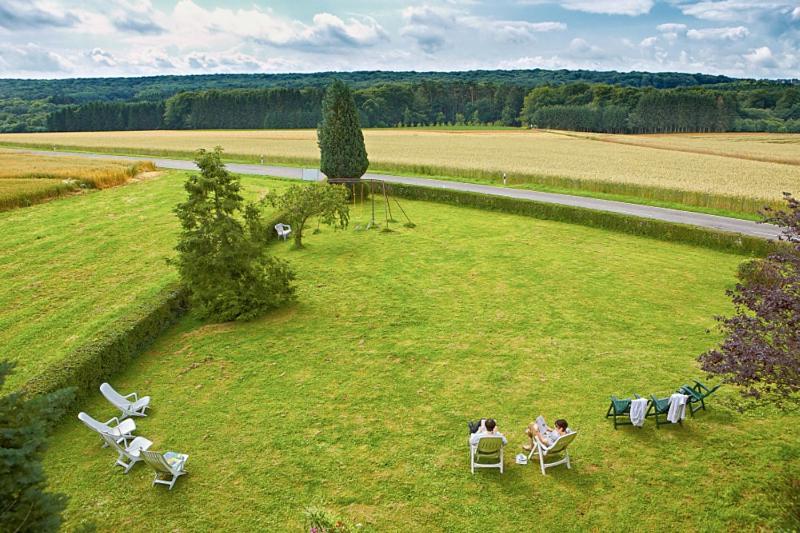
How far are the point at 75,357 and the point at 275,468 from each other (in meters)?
5.54

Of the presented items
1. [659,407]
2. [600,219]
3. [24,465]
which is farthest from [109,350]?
[600,219]

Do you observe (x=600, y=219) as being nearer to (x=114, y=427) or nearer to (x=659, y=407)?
(x=659, y=407)

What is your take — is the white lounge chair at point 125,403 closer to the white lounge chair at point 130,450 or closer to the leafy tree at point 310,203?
the white lounge chair at point 130,450

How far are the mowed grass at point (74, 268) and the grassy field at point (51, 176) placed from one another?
1.17 m

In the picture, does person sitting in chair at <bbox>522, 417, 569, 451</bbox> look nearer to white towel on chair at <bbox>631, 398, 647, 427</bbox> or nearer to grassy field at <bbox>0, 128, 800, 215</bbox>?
white towel on chair at <bbox>631, 398, 647, 427</bbox>

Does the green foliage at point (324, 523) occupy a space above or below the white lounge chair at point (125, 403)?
above

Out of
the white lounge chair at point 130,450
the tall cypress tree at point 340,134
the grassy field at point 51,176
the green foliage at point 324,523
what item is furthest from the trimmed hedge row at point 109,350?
the grassy field at point 51,176

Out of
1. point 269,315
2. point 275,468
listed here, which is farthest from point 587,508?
point 269,315

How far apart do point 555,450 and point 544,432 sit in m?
0.38

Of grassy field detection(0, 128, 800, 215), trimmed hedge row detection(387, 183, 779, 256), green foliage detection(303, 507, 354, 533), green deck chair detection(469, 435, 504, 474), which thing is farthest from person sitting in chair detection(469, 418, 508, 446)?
grassy field detection(0, 128, 800, 215)

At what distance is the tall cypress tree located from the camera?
96.5ft

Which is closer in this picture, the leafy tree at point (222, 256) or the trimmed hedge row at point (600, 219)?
the leafy tree at point (222, 256)

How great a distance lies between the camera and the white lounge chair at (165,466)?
311 inches

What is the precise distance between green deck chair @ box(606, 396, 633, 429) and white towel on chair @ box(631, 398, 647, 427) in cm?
14
